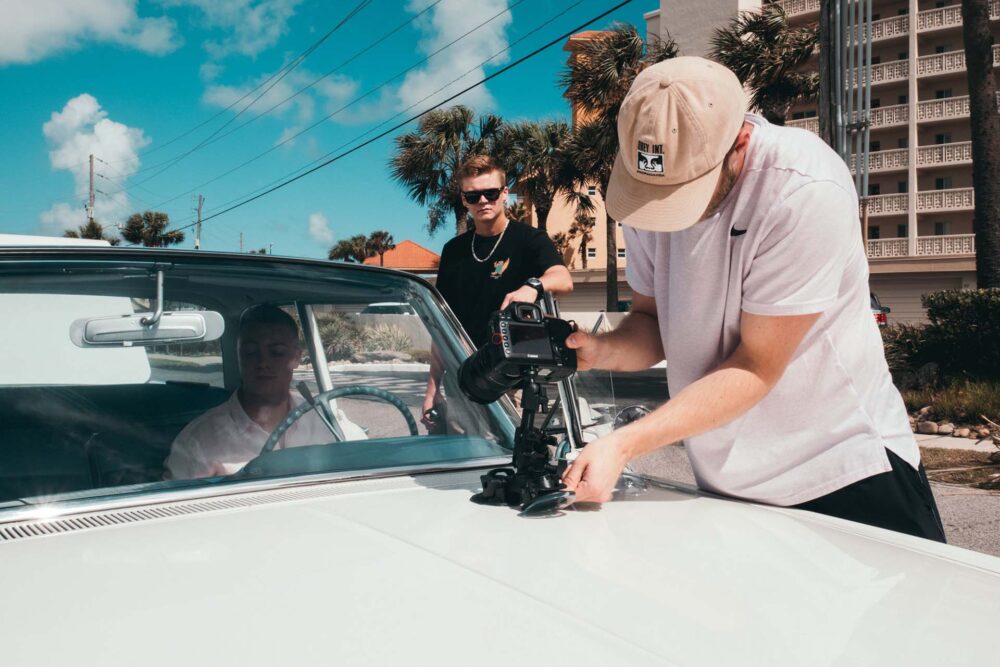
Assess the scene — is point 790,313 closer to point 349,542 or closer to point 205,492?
point 349,542

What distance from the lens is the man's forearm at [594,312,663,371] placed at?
6.63ft

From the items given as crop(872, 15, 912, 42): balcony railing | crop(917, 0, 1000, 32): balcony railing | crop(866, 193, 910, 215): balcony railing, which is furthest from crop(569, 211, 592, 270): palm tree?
crop(917, 0, 1000, 32): balcony railing

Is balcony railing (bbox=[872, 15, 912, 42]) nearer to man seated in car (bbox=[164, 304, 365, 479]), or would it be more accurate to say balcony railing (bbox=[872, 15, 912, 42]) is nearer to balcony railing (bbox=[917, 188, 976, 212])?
balcony railing (bbox=[917, 188, 976, 212])

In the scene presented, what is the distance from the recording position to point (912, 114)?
38156mm

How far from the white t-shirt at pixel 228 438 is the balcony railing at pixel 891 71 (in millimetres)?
43056

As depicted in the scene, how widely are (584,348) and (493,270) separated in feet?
7.03

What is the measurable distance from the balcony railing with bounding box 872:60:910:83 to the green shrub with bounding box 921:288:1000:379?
109 ft

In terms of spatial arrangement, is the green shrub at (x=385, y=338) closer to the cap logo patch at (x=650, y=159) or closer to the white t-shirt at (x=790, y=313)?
the white t-shirt at (x=790, y=313)

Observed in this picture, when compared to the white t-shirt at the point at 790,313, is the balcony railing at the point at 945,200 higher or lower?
higher

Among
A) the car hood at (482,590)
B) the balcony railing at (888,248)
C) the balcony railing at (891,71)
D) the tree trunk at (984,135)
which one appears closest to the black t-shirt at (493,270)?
the car hood at (482,590)

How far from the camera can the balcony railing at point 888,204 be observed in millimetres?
38812

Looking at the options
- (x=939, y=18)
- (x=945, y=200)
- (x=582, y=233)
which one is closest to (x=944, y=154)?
(x=945, y=200)

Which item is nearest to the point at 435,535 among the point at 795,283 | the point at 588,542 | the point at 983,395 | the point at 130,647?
the point at 588,542

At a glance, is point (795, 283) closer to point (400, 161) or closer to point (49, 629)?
→ point (49, 629)
